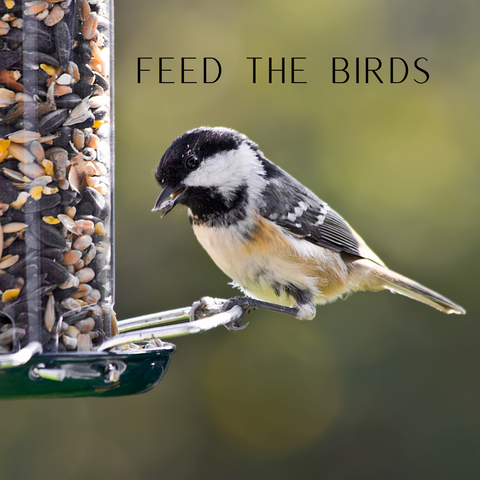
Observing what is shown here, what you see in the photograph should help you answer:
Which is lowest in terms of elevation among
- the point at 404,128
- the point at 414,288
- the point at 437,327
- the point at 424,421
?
the point at 424,421

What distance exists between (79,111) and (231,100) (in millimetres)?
2687

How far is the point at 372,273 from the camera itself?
9.55 feet

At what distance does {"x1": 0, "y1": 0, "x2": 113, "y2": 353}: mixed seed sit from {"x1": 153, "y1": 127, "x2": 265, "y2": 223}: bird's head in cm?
35

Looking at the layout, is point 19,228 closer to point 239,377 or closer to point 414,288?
point 414,288

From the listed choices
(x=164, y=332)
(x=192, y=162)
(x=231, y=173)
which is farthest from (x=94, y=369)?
(x=231, y=173)

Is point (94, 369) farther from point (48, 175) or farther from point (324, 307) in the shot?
point (324, 307)

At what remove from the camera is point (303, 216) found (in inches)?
104

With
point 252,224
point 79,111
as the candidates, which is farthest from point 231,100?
point 79,111

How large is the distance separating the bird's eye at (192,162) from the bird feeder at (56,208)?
0.39 m

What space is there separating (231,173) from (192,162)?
0.20m

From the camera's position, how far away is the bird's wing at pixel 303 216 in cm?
248

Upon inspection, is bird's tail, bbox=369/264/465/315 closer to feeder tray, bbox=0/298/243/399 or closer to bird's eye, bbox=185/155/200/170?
bird's eye, bbox=185/155/200/170

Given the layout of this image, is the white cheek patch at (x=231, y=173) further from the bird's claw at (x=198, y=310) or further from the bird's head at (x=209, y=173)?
the bird's claw at (x=198, y=310)

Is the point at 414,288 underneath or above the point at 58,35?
underneath
